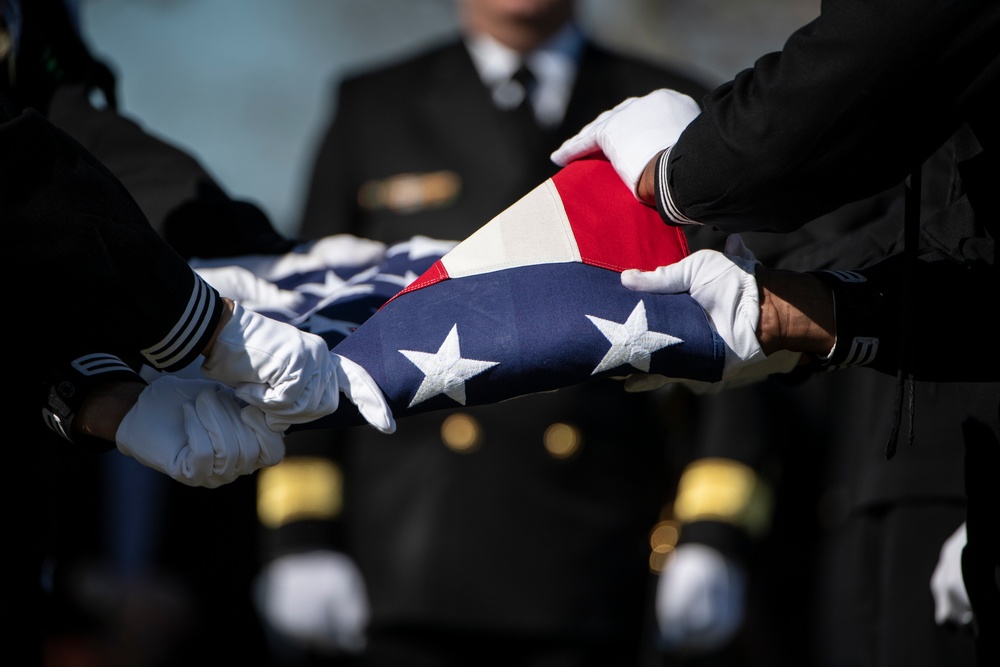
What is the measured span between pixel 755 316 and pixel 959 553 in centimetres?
67

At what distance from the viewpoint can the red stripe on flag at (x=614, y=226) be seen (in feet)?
4.98

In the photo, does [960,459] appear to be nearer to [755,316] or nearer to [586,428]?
[755,316]

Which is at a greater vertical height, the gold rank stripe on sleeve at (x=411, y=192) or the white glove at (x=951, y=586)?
the gold rank stripe on sleeve at (x=411, y=192)

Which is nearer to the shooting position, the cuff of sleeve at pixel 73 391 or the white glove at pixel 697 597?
the cuff of sleeve at pixel 73 391

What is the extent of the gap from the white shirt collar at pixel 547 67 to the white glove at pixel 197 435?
1.48 m

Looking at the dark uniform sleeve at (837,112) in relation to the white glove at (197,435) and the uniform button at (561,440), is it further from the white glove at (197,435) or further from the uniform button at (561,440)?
the uniform button at (561,440)

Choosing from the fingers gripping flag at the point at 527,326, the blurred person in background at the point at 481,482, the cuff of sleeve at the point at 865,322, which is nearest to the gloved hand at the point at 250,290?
the fingers gripping flag at the point at 527,326

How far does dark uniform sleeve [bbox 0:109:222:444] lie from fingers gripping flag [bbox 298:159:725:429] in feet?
0.61

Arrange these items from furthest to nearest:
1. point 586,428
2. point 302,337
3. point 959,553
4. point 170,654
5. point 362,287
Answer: point 170,654 < point 586,428 < point 959,553 < point 362,287 < point 302,337

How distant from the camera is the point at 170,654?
3.19m

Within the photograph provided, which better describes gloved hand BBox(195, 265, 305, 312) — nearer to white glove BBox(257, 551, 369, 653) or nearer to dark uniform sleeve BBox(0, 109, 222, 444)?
dark uniform sleeve BBox(0, 109, 222, 444)

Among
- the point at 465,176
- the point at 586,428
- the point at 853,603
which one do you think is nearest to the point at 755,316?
the point at 853,603

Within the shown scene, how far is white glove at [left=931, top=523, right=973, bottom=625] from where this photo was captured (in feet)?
6.18

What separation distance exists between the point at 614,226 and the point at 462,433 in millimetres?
1147
